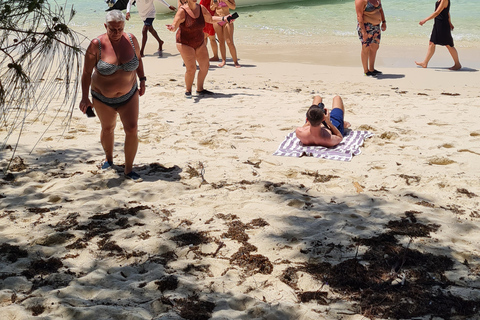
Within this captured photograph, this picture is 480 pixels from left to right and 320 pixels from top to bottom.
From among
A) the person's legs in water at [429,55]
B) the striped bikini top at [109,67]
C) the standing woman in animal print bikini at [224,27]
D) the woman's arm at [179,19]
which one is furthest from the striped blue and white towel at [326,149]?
the person's legs in water at [429,55]

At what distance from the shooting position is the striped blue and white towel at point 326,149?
5785 mm

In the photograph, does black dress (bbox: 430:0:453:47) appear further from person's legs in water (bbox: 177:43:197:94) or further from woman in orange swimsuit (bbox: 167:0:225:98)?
person's legs in water (bbox: 177:43:197:94)

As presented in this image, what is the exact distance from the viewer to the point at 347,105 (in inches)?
304

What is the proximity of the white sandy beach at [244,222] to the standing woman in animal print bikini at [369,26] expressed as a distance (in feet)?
8.79

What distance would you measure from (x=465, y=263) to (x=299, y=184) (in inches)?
71.4

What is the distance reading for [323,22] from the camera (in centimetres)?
1841

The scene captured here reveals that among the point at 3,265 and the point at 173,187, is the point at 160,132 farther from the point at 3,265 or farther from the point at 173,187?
the point at 3,265

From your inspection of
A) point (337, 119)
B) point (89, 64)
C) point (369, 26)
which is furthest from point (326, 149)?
point (369, 26)

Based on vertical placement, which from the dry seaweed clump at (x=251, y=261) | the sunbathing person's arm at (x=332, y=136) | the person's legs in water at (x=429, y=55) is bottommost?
the dry seaweed clump at (x=251, y=261)

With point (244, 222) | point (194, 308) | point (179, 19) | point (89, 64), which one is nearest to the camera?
point (194, 308)

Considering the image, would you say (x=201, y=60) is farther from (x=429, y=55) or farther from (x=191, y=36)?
(x=429, y=55)

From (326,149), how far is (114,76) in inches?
96.5

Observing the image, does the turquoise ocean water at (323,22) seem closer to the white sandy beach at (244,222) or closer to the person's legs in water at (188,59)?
the person's legs in water at (188,59)

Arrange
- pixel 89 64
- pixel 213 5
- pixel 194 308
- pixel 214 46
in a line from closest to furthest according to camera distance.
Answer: pixel 194 308, pixel 89 64, pixel 213 5, pixel 214 46
